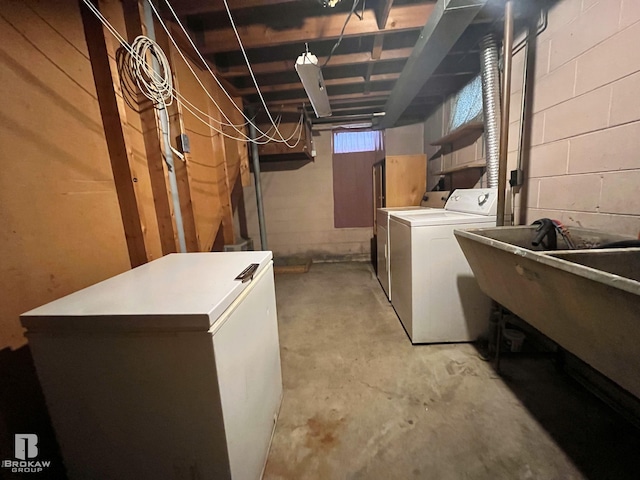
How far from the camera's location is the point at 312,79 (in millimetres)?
1910

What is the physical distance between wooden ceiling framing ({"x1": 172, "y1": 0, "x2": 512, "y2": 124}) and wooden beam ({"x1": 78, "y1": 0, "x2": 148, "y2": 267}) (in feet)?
2.01

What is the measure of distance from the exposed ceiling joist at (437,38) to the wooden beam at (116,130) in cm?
176

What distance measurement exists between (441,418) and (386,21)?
2.40 meters

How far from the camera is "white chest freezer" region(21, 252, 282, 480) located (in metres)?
0.67

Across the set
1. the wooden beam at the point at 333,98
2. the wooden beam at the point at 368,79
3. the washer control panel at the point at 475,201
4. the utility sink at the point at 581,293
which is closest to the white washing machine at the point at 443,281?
the washer control panel at the point at 475,201

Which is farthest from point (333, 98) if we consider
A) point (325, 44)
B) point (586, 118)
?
point (586, 118)

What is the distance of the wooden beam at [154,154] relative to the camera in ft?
4.66

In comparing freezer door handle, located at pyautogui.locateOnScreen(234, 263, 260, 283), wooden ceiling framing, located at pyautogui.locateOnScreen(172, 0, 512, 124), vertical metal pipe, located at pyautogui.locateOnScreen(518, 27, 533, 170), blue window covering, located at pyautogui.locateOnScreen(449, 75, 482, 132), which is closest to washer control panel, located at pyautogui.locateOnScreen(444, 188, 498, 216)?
vertical metal pipe, located at pyautogui.locateOnScreen(518, 27, 533, 170)

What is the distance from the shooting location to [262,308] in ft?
3.52

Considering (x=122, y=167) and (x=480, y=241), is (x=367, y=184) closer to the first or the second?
(x=480, y=241)

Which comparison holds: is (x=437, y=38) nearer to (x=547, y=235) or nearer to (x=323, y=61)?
(x=323, y=61)

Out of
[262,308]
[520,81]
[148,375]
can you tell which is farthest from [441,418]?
[520,81]

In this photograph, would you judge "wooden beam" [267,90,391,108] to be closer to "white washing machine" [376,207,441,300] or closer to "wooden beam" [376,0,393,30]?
"wooden beam" [376,0,393,30]

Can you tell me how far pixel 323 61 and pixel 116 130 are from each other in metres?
1.81
